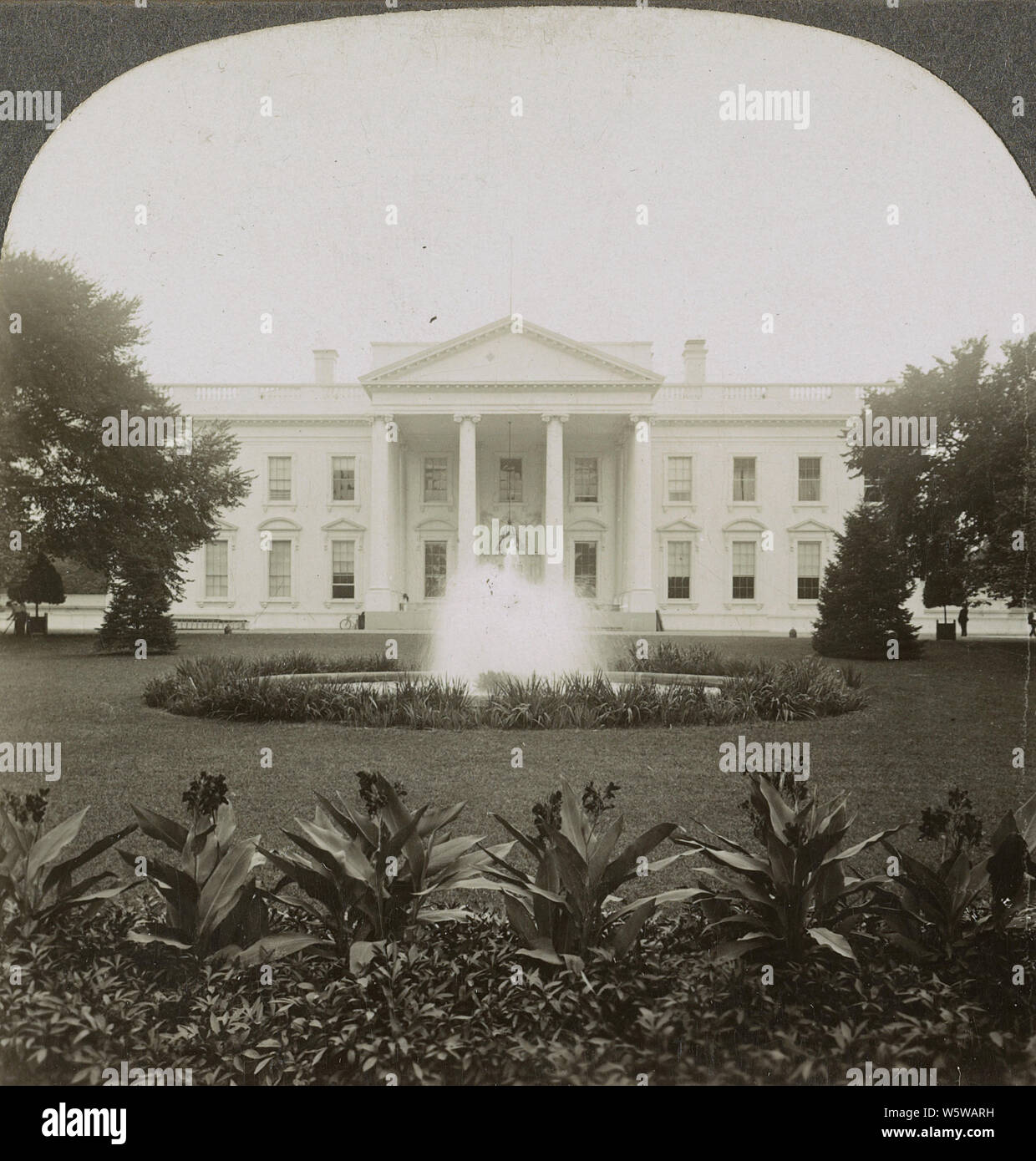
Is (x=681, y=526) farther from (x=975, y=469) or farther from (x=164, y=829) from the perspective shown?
(x=164, y=829)

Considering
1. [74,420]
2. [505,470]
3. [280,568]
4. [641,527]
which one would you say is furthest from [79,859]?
[505,470]

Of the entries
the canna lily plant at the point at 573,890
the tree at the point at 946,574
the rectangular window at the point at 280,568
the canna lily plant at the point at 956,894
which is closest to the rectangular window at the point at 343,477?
the rectangular window at the point at 280,568

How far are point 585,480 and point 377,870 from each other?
376cm

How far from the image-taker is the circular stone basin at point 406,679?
16.3 feet

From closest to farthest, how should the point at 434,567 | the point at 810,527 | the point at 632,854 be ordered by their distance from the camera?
the point at 632,854 < the point at 810,527 < the point at 434,567

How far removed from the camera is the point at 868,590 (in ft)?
13.6

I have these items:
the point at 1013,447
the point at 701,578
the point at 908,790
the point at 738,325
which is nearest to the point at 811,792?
the point at 908,790

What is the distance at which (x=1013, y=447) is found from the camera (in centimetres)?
380

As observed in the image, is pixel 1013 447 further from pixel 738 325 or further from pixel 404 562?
pixel 404 562

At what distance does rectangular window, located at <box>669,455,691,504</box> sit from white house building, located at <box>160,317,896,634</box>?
0.01 metres

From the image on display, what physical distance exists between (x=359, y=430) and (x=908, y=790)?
3237 mm

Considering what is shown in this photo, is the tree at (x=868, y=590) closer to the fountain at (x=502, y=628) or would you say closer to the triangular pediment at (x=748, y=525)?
the triangular pediment at (x=748, y=525)

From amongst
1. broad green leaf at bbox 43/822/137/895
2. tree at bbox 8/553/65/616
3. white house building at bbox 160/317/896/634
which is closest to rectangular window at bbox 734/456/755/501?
white house building at bbox 160/317/896/634
